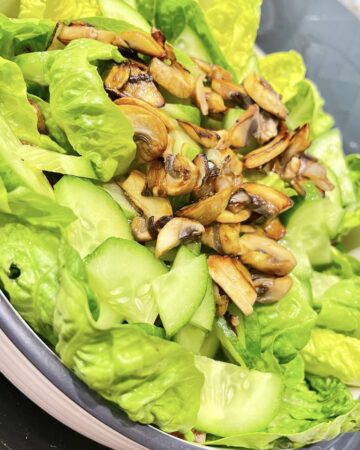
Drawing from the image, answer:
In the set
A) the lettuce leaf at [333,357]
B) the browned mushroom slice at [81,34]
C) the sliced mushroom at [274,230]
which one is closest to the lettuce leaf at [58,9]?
the browned mushroom slice at [81,34]

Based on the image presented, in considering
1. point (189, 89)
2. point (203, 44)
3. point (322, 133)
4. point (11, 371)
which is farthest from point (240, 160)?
point (11, 371)

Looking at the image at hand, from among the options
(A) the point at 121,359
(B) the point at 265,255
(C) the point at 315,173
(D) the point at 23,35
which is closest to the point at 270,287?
(B) the point at 265,255

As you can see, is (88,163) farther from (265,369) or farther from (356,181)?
(356,181)

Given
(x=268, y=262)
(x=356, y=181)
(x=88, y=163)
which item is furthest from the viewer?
(x=356, y=181)

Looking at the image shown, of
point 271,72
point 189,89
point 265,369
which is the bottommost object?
point 265,369

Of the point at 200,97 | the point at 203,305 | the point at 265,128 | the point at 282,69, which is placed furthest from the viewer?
the point at 282,69

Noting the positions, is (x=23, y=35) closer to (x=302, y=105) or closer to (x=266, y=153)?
(x=266, y=153)
